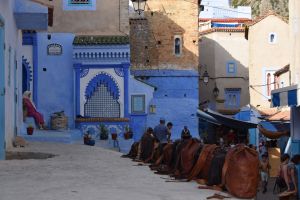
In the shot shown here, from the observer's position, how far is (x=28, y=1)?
57.4 feet

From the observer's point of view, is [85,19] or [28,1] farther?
[85,19]

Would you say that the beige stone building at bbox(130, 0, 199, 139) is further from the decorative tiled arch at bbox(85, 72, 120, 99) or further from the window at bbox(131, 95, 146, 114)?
the decorative tiled arch at bbox(85, 72, 120, 99)

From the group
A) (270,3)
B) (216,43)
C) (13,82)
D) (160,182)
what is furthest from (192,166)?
(270,3)

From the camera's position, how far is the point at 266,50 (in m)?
40.0

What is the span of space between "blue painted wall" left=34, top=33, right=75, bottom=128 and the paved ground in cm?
1414

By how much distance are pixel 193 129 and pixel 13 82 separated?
14.9 m

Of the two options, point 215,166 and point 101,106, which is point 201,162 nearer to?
point 215,166

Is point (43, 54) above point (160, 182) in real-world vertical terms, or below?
above

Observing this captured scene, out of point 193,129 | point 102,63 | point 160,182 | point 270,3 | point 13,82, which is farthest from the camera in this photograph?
point 270,3

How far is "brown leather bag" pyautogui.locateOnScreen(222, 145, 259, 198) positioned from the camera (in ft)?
28.9

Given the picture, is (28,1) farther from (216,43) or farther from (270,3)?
(270,3)

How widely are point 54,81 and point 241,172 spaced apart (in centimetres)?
1903

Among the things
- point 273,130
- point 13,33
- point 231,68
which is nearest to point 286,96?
point 13,33

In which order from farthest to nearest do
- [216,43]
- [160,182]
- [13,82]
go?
[216,43]
[13,82]
[160,182]
